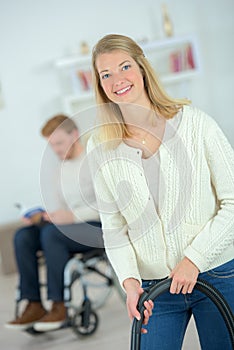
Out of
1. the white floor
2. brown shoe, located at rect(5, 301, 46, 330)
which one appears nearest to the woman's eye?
the white floor

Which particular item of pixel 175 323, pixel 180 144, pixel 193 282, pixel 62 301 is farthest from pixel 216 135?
pixel 62 301

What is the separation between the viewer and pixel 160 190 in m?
A: 1.62

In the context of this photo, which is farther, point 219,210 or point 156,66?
point 156,66

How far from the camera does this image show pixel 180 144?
1.59 meters

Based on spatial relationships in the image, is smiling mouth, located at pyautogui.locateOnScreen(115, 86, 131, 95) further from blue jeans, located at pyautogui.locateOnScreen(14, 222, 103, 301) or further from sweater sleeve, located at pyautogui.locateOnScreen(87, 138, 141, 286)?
blue jeans, located at pyautogui.locateOnScreen(14, 222, 103, 301)

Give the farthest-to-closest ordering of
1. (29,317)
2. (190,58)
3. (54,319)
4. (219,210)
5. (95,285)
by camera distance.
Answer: (190,58)
(95,285)
(29,317)
(54,319)
(219,210)

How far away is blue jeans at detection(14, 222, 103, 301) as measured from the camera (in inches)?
129

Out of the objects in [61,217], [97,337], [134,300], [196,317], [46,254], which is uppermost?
[134,300]

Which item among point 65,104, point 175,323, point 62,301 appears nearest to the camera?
point 175,323

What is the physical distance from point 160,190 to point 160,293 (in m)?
0.26

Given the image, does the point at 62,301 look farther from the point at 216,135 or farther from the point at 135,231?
the point at 216,135

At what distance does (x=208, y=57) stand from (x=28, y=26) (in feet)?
5.32

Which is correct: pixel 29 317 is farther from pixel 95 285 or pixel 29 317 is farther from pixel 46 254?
pixel 95 285

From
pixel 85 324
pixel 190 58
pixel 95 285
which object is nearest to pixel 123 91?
pixel 85 324
